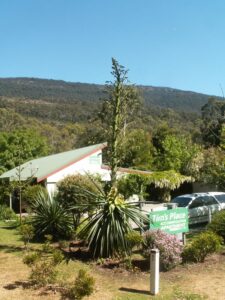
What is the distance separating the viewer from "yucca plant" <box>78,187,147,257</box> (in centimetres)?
1208

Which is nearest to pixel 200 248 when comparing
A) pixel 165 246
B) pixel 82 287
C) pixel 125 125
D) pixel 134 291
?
pixel 165 246

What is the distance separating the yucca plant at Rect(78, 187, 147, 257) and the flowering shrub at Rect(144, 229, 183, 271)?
73 centimetres

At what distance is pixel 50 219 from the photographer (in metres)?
15.2

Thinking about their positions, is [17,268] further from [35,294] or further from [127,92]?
[127,92]

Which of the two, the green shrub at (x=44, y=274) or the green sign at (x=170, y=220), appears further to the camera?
the green sign at (x=170, y=220)

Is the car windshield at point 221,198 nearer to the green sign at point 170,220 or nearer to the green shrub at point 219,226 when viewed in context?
the green shrub at point 219,226

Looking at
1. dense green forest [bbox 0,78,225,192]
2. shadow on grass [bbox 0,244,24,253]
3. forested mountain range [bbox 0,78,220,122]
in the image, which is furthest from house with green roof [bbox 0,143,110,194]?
forested mountain range [bbox 0,78,220,122]

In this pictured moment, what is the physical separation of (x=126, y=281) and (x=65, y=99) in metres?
106

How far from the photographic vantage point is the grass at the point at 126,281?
9141 millimetres

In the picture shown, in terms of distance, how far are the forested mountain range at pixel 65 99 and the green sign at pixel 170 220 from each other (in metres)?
74.6

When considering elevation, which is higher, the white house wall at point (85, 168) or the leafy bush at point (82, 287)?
the white house wall at point (85, 168)

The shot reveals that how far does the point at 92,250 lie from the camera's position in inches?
493

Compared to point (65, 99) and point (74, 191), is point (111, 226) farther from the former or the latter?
point (65, 99)

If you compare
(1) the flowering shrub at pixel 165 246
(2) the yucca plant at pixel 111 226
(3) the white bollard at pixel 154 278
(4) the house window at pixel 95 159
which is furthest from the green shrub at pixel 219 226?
(4) the house window at pixel 95 159
